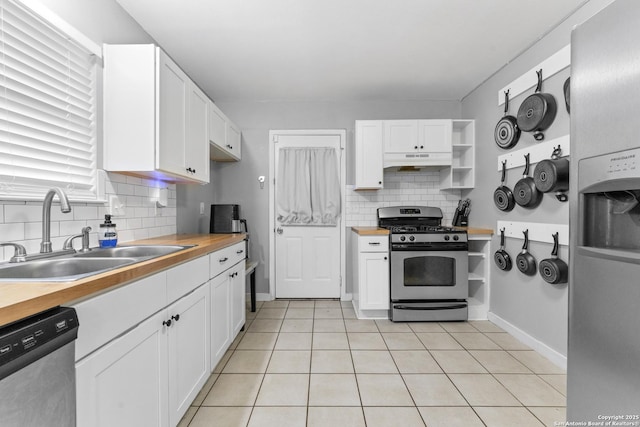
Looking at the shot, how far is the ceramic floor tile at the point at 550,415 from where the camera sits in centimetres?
158

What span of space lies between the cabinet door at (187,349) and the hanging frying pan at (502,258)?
98.6 inches

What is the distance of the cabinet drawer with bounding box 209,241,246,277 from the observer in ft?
6.32

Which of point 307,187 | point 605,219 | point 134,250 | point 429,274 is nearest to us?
point 605,219

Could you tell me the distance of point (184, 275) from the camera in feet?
4.98

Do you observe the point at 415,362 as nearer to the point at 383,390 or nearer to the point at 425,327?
the point at 383,390

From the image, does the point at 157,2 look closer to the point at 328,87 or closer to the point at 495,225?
the point at 328,87

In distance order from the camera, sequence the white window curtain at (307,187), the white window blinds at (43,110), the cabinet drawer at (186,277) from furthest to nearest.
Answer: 1. the white window curtain at (307,187)
2. the cabinet drawer at (186,277)
3. the white window blinds at (43,110)

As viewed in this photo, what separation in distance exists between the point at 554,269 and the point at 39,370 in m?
2.70

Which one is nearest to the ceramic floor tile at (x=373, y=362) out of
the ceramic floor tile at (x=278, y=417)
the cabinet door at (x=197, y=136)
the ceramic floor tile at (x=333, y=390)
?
the ceramic floor tile at (x=333, y=390)

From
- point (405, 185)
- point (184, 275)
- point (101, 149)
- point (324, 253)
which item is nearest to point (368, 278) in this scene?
point (324, 253)

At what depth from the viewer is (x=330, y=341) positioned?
8.40ft

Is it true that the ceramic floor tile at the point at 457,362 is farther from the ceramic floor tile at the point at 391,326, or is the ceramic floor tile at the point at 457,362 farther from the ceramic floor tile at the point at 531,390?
the ceramic floor tile at the point at 391,326

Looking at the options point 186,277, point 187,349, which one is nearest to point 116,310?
point 186,277

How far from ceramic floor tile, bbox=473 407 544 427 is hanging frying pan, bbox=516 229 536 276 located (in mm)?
1109
